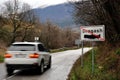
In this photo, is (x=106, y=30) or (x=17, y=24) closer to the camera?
(x=106, y=30)

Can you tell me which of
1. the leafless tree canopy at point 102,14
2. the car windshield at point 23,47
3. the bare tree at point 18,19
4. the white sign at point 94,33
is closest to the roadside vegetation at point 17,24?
the bare tree at point 18,19

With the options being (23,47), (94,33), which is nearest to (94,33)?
(94,33)

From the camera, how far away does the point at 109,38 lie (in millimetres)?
22266

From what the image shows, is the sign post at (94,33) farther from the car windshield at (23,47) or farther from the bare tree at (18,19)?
the bare tree at (18,19)

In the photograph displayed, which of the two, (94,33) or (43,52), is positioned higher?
(94,33)

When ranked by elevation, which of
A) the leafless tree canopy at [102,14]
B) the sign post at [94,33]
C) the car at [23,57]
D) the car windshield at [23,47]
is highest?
the leafless tree canopy at [102,14]

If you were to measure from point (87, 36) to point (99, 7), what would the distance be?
5.78 metres

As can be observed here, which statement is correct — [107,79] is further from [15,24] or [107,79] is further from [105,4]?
[15,24]

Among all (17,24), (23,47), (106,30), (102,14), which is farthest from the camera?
(17,24)

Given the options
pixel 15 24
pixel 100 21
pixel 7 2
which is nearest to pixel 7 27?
pixel 15 24

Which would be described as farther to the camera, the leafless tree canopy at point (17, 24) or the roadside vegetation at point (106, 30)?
Result: the leafless tree canopy at point (17, 24)

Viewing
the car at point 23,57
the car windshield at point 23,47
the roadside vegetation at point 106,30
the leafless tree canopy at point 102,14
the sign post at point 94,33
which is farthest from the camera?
the car windshield at point 23,47

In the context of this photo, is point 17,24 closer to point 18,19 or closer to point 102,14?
point 18,19

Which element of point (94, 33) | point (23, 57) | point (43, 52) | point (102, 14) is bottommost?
point (23, 57)
